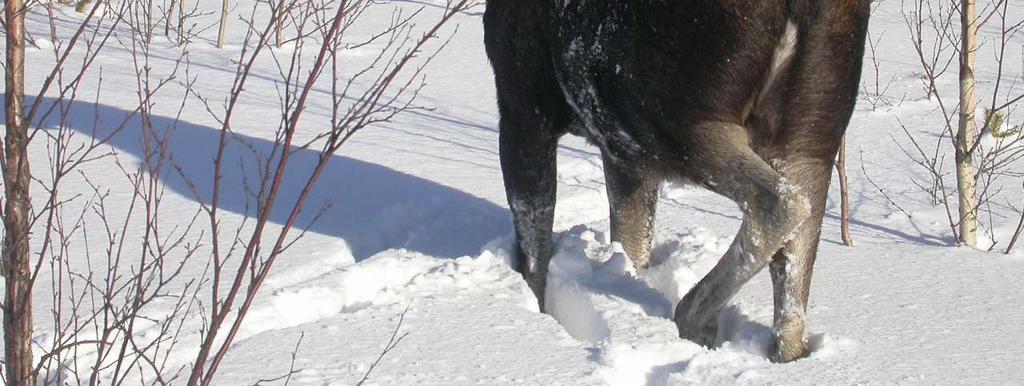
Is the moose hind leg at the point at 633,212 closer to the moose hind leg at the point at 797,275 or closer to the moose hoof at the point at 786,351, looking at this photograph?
the moose hind leg at the point at 797,275

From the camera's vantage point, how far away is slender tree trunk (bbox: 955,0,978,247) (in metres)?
5.00

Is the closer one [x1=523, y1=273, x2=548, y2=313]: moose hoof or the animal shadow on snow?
[x1=523, y1=273, x2=548, y2=313]: moose hoof

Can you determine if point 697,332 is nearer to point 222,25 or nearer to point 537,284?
point 537,284

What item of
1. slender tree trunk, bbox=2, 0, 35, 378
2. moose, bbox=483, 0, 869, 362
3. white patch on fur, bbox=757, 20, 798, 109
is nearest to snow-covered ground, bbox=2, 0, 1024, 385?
moose, bbox=483, 0, 869, 362

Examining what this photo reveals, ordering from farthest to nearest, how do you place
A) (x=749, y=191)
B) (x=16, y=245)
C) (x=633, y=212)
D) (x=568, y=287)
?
(x=633, y=212) → (x=568, y=287) → (x=749, y=191) → (x=16, y=245)

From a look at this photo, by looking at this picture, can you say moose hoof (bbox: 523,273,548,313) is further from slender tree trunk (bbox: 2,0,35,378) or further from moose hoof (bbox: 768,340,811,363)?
slender tree trunk (bbox: 2,0,35,378)

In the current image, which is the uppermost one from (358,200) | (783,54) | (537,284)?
(783,54)

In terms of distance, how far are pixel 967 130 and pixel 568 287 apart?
209 centimetres

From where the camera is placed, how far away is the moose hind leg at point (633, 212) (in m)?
4.87

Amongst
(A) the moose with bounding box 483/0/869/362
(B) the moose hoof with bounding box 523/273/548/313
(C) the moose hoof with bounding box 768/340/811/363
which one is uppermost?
(A) the moose with bounding box 483/0/869/362

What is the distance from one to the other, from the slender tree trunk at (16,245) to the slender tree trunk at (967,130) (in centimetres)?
388

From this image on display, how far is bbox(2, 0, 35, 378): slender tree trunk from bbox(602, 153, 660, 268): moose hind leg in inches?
104

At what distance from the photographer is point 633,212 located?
A: 4883mm

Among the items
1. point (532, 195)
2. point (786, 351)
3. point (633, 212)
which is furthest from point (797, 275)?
point (532, 195)
